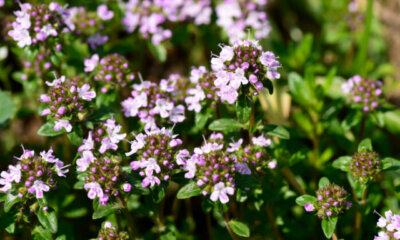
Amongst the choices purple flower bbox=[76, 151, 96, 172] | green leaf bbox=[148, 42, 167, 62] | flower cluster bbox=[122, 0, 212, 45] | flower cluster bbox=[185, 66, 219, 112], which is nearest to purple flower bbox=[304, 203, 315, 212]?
flower cluster bbox=[185, 66, 219, 112]

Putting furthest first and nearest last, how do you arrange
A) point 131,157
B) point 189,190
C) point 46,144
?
point 46,144
point 131,157
point 189,190

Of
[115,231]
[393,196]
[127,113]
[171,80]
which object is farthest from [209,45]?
[115,231]

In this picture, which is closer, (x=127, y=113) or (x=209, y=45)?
(x=127, y=113)

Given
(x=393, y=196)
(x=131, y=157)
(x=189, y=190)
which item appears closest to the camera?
(x=189, y=190)

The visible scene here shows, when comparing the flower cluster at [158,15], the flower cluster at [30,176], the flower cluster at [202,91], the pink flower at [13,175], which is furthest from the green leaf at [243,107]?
the flower cluster at [158,15]

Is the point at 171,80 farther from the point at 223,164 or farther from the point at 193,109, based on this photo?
the point at 223,164

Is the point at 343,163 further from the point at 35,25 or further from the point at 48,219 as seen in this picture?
the point at 35,25
